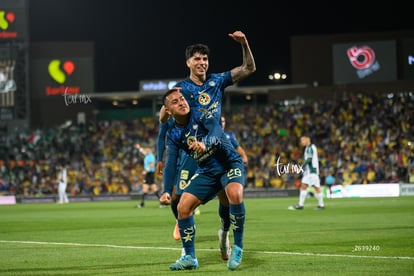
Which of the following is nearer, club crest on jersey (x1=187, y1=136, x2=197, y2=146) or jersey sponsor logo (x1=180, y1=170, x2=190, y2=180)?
club crest on jersey (x1=187, y1=136, x2=197, y2=146)

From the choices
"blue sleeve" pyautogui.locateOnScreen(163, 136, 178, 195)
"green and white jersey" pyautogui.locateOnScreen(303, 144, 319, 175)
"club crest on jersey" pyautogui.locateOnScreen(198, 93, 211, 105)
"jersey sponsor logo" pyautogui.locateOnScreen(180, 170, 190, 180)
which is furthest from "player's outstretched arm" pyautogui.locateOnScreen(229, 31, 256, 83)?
"green and white jersey" pyautogui.locateOnScreen(303, 144, 319, 175)

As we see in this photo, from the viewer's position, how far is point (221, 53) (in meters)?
54.8

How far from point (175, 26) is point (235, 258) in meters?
45.8

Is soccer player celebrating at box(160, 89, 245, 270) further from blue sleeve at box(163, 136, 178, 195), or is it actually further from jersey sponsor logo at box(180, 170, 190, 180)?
blue sleeve at box(163, 136, 178, 195)

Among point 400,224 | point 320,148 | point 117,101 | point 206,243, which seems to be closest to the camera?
point 206,243

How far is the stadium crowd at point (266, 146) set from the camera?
41.3 meters

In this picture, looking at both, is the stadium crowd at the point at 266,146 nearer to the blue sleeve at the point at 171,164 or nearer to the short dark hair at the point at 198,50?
the blue sleeve at the point at 171,164

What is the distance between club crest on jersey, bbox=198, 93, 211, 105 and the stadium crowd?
29.7 metres

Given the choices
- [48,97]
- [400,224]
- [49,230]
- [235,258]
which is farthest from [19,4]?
[235,258]

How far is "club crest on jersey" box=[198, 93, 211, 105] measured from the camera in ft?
33.0

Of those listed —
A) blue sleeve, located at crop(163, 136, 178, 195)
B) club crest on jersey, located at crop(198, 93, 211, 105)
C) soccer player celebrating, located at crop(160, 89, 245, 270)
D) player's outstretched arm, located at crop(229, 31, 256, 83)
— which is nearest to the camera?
player's outstretched arm, located at crop(229, 31, 256, 83)

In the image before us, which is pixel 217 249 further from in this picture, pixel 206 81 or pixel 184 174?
pixel 206 81

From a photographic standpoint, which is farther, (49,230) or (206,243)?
(49,230)

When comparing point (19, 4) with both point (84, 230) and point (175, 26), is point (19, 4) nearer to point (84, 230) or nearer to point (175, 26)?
point (175, 26)
